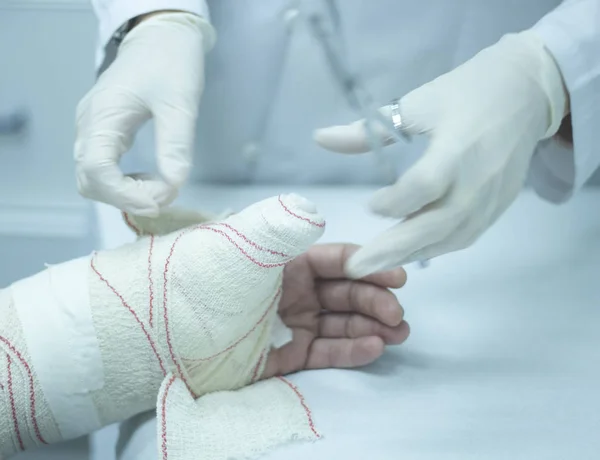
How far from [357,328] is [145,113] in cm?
32

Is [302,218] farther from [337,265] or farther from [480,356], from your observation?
[480,356]

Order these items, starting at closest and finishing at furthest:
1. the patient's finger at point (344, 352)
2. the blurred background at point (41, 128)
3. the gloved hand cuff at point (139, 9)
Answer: the patient's finger at point (344, 352) → the gloved hand cuff at point (139, 9) → the blurred background at point (41, 128)

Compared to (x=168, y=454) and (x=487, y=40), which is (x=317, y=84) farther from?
(x=168, y=454)

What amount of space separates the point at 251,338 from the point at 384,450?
0.53ft

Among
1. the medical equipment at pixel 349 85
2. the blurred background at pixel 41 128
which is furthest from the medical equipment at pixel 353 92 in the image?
the blurred background at pixel 41 128

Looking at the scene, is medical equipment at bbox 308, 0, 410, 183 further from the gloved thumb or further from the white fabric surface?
the white fabric surface

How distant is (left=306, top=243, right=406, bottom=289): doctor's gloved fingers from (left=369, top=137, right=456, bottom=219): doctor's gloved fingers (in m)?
0.10

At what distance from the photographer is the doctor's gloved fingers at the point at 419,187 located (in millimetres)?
560

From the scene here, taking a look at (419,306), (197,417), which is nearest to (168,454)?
(197,417)

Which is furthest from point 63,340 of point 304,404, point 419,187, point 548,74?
point 548,74

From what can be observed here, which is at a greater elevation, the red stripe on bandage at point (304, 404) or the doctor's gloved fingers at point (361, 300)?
the doctor's gloved fingers at point (361, 300)

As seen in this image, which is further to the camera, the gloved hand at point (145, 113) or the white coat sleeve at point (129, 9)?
the white coat sleeve at point (129, 9)

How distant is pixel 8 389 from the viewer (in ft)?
1.96

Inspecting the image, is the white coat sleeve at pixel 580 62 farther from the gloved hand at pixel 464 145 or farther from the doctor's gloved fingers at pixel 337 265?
the doctor's gloved fingers at pixel 337 265
